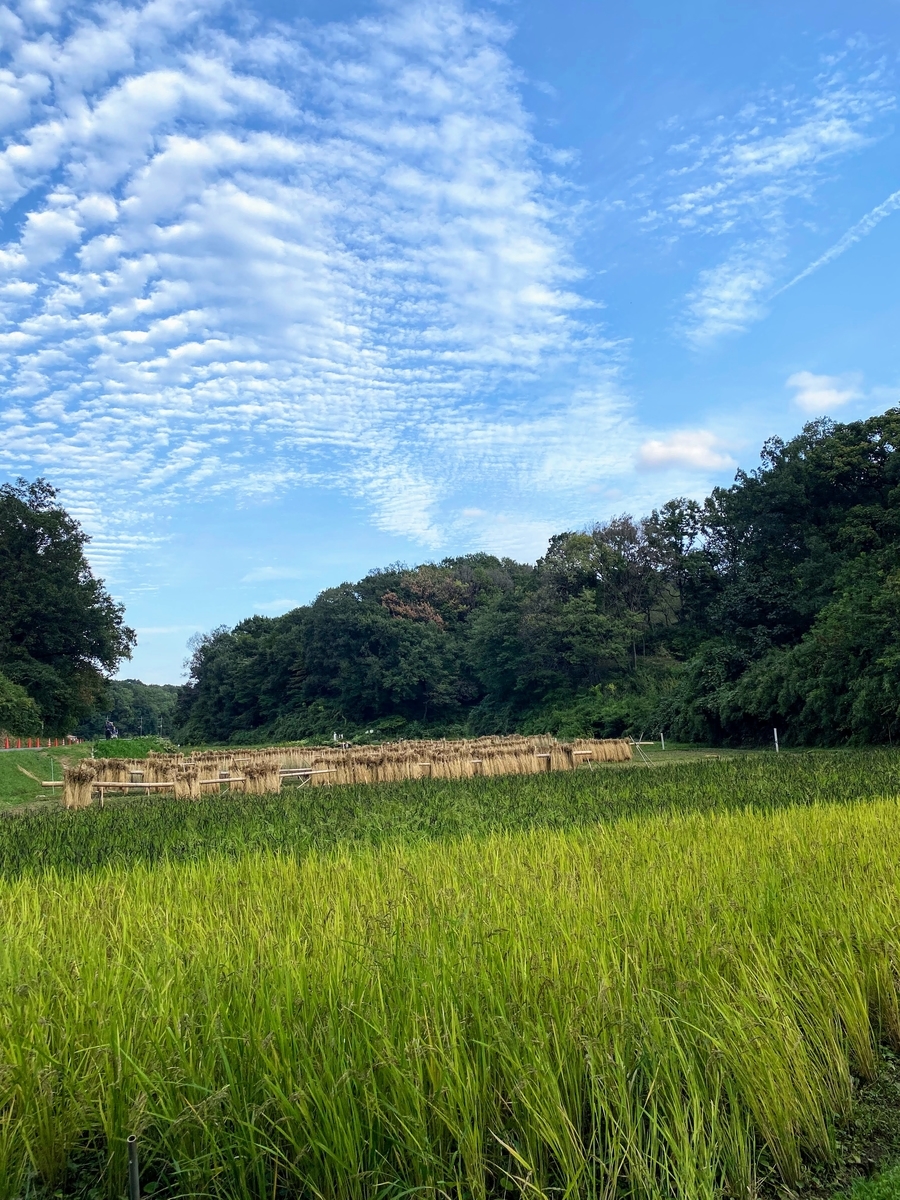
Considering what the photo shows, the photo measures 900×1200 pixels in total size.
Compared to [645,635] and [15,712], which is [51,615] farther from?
[645,635]

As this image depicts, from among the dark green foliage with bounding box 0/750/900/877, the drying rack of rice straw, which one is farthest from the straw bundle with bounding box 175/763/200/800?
the dark green foliage with bounding box 0/750/900/877

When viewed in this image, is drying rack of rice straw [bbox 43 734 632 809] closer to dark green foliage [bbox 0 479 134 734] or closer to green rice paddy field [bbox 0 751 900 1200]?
green rice paddy field [bbox 0 751 900 1200]

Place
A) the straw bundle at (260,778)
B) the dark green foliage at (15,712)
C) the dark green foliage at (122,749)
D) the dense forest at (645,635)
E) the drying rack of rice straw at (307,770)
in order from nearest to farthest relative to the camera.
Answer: the drying rack of rice straw at (307,770), the straw bundle at (260,778), the dense forest at (645,635), the dark green foliage at (15,712), the dark green foliage at (122,749)

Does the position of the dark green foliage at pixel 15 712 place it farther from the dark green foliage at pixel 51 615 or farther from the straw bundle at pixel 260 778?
the straw bundle at pixel 260 778

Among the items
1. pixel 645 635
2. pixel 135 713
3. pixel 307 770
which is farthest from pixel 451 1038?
pixel 135 713

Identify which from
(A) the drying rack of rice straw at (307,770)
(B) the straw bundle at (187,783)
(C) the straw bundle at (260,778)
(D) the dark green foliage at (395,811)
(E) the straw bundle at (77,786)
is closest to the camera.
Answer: (D) the dark green foliage at (395,811)

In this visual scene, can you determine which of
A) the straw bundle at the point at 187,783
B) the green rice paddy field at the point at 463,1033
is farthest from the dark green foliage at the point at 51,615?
the green rice paddy field at the point at 463,1033

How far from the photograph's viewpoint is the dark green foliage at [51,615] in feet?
105

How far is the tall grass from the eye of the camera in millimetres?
2297

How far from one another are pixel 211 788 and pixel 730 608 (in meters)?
19.9

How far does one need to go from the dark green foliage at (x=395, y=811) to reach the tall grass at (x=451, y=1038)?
10.2 feet

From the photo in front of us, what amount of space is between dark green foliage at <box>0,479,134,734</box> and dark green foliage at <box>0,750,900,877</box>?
71.7 ft

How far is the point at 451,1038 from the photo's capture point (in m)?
2.48

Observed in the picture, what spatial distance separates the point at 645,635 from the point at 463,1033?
33706 mm
